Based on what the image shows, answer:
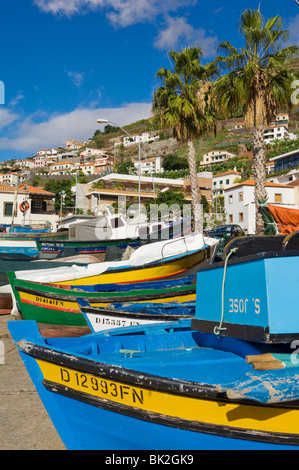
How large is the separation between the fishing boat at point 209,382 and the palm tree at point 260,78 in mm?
11879

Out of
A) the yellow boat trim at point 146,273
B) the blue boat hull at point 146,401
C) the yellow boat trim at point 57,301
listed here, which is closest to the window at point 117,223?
the yellow boat trim at point 146,273

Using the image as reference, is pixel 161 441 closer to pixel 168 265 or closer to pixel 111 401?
pixel 111 401

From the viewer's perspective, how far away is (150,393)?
3027 mm

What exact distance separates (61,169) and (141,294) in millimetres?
149894

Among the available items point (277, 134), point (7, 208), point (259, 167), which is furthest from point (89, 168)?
point (259, 167)

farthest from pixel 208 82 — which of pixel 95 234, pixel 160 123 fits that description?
pixel 95 234

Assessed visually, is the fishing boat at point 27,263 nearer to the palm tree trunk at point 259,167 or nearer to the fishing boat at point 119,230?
the fishing boat at point 119,230

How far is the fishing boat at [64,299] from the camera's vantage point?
850 cm

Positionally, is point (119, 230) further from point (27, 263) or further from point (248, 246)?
point (248, 246)

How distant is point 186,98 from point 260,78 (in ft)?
15.7

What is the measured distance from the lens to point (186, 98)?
63.8 ft
